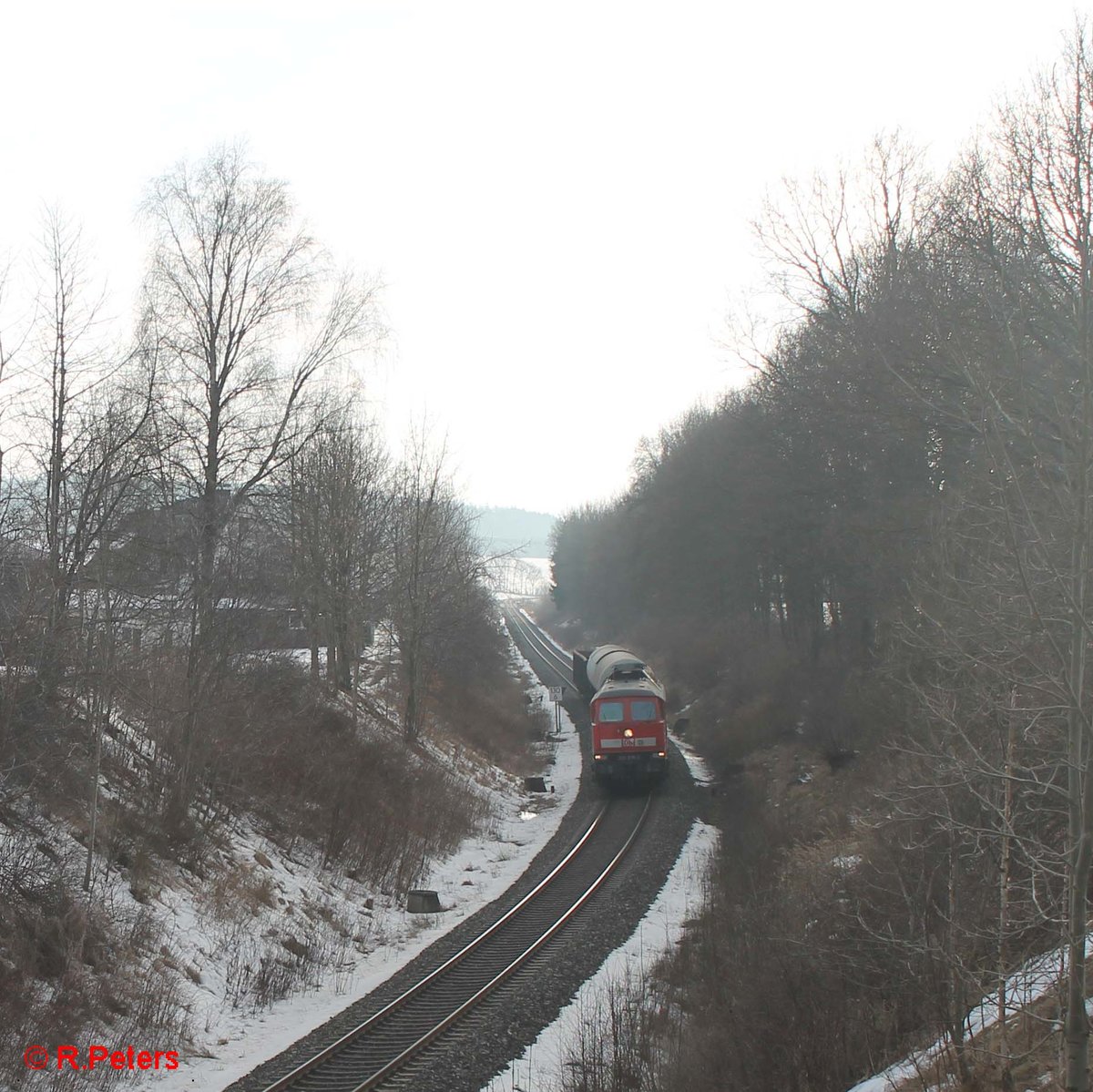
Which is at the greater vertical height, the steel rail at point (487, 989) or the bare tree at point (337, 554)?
the bare tree at point (337, 554)

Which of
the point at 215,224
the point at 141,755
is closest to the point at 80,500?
the point at 141,755

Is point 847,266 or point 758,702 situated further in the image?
point 758,702

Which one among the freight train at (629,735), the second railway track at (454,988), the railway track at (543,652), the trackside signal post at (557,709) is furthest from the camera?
the railway track at (543,652)

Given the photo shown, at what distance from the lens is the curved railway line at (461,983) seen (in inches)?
338

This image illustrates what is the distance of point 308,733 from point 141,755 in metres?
5.17

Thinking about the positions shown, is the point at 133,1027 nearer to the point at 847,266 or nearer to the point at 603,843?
the point at 603,843

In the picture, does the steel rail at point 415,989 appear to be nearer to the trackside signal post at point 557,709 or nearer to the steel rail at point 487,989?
the steel rail at point 487,989

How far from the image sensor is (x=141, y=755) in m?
14.5

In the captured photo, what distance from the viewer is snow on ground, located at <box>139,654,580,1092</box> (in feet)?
30.4

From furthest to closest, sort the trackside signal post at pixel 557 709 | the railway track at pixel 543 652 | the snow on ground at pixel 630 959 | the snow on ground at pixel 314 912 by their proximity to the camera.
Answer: the railway track at pixel 543 652 → the trackside signal post at pixel 557 709 → the snow on ground at pixel 314 912 → the snow on ground at pixel 630 959

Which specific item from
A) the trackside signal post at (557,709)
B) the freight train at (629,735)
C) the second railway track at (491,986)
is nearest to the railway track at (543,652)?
the trackside signal post at (557,709)

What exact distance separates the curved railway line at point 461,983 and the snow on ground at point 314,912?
0.68m

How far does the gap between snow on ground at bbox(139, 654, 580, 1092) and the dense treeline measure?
4254 mm

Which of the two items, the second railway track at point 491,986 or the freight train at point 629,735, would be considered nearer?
the second railway track at point 491,986
